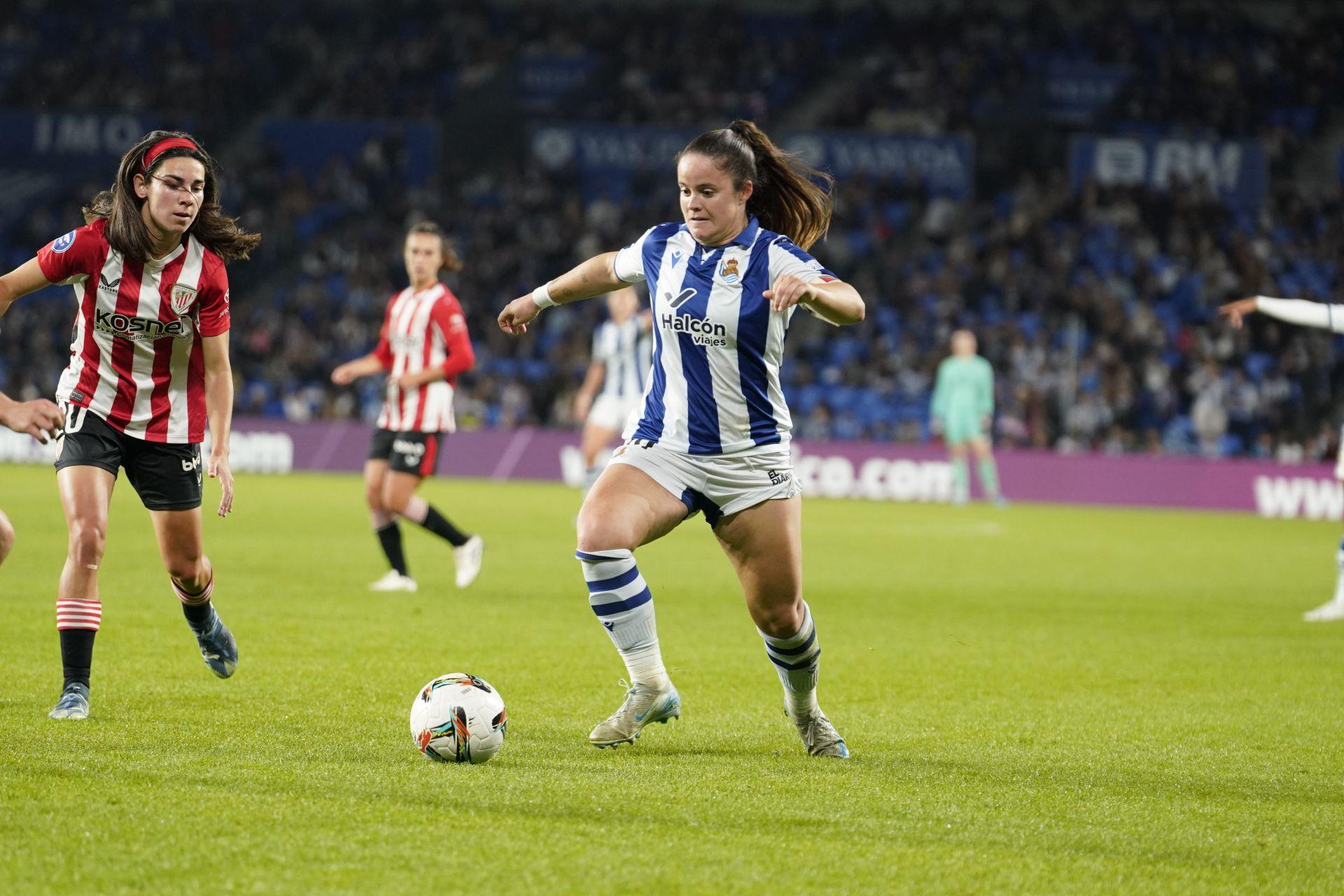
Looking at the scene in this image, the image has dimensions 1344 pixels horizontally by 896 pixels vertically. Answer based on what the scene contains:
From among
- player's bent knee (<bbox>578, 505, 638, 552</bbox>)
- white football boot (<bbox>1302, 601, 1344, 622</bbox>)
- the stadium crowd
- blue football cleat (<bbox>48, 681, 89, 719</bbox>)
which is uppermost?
the stadium crowd

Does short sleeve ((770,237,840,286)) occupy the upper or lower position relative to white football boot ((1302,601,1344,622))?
upper

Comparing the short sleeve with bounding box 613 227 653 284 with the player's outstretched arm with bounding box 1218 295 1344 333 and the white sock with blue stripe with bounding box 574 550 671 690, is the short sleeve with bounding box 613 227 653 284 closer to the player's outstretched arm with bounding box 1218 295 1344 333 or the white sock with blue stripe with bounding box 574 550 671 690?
the white sock with blue stripe with bounding box 574 550 671 690

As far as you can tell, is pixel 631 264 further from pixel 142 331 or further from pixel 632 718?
pixel 142 331

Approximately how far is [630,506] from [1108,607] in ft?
22.0

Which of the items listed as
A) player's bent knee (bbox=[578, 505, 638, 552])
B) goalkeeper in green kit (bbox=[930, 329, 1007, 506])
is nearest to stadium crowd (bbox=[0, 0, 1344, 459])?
goalkeeper in green kit (bbox=[930, 329, 1007, 506])

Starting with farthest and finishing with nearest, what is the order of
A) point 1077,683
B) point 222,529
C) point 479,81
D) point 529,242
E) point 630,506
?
point 479,81 → point 529,242 → point 222,529 → point 1077,683 → point 630,506

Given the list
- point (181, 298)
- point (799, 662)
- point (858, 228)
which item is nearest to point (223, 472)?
point (181, 298)

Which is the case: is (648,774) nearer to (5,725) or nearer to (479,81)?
(5,725)

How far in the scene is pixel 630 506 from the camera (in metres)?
5.43

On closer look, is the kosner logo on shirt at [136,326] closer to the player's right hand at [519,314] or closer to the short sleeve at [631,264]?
the player's right hand at [519,314]

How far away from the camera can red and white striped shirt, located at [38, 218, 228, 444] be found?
592cm

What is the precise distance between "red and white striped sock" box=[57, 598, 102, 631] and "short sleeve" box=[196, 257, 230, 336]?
1.12m

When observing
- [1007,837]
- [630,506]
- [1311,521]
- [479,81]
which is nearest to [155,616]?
[630,506]

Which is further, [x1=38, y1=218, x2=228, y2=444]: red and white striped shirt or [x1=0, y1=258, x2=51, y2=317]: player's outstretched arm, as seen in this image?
[x1=38, y1=218, x2=228, y2=444]: red and white striped shirt
